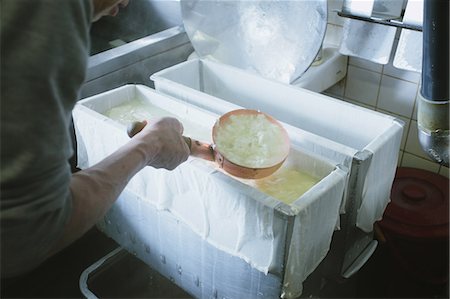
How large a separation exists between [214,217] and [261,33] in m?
0.79

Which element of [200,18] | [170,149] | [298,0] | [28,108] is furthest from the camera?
[200,18]

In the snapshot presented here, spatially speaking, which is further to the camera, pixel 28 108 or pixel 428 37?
pixel 428 37

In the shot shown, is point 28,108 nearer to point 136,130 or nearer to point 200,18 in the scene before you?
point 136,130

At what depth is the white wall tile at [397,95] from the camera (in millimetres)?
1501

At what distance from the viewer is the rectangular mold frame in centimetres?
99

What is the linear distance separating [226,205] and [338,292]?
25.4 inches

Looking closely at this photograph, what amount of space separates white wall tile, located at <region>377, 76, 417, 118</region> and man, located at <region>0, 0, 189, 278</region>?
1.18 m

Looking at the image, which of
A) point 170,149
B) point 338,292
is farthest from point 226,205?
point 338,292

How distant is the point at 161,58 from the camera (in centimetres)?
162

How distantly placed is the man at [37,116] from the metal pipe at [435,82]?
24.1 inches

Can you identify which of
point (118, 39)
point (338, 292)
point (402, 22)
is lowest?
point (338, 292)

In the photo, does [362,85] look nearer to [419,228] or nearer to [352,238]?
[419,228]

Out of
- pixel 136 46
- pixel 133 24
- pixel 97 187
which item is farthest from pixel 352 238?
pixel 133 24

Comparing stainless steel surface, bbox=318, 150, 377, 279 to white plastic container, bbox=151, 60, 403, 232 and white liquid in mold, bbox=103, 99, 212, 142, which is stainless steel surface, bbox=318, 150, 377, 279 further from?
white liquid in mold, bbox=103, 99, 212, 142
